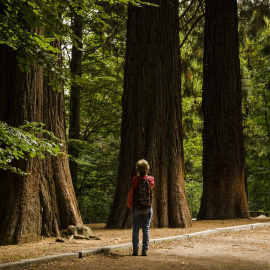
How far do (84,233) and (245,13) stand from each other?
1219 cm

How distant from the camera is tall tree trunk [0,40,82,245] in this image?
24.2 feet

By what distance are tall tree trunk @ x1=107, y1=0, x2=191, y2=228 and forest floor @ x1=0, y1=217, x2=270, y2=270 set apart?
61.7 inches

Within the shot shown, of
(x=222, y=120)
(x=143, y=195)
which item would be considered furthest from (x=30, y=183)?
(x=222, y=120)

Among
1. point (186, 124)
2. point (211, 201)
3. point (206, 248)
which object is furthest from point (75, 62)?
point (206, 248)

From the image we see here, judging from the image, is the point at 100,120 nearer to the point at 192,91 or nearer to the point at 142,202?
the point at 192,91

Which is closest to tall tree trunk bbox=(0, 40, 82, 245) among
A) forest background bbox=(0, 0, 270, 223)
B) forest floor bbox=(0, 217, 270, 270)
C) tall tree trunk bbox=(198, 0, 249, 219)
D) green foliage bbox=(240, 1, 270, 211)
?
forest floor bbox=(0, 217, 270, 270)

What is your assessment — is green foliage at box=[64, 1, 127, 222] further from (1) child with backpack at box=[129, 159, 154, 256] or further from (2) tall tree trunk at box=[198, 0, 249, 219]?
(1) child with backpack at box=[129, 159, 154, 256]

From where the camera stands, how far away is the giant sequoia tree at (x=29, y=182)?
24.2 ft

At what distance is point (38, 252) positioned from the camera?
6.40m

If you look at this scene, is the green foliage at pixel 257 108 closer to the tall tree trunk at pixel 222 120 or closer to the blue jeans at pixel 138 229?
the tall tree trunk at pixel 222 120

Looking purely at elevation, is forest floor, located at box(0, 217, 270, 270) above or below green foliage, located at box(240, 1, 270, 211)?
below

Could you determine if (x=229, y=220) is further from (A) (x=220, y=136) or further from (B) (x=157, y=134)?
(B) (x=157, y=134)

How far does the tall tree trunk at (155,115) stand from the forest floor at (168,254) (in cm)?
157

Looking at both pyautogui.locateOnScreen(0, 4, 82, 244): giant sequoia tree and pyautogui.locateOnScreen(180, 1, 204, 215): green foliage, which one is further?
pyautogui.locateOnScreen(180, 1, 204, 215): green foliage
